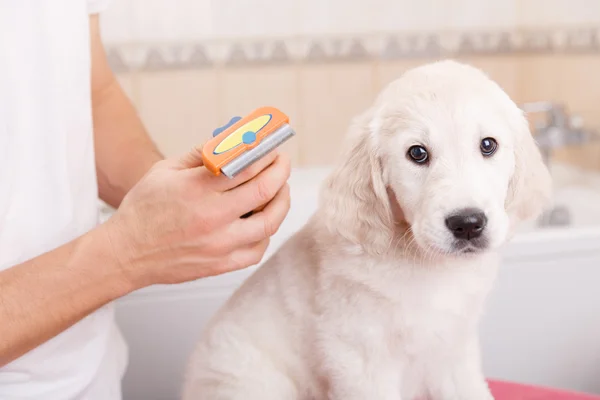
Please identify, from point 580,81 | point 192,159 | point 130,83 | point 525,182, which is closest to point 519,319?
point 525,182

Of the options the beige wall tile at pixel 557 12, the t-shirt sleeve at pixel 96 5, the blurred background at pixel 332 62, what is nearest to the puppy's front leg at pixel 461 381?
the t-shirt sleeve at pixel 96 5

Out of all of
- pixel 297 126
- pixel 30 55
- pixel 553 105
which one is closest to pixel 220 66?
pixel 297 126

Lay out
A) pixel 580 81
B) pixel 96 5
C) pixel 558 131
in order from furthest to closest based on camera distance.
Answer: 1. pixel 580 81
2. pixel 558 131
3. pixel 96 5

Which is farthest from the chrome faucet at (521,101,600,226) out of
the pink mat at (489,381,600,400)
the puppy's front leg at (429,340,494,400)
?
the puppy's front leg at (429,340,494,400)

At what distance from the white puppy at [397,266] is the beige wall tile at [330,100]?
1983mm

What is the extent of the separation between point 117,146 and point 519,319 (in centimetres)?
117

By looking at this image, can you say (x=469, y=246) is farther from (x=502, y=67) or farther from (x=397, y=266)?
(x=502, y=67)

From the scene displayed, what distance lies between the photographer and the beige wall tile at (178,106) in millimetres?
3080

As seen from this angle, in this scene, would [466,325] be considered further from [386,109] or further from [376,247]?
[386,109]

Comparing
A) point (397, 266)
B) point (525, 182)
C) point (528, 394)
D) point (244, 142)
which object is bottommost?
point (528, 394)

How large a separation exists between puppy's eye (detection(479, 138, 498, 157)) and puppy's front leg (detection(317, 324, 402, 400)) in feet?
1.03

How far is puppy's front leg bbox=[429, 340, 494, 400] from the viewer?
1.26 m

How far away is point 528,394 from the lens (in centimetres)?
142

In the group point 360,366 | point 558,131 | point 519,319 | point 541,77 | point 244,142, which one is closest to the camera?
point 244,142
